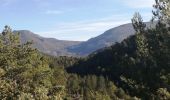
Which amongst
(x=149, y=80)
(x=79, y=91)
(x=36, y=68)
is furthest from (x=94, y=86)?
(x=149, y=80)

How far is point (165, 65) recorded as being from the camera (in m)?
26.3

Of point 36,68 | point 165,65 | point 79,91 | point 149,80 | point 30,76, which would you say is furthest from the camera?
point 79,91

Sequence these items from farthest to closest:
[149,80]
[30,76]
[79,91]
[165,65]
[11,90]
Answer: [79,91]
[30,76]
[149,80]
[165,65]
[11,90]

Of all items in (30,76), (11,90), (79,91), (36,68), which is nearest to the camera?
(11,90)

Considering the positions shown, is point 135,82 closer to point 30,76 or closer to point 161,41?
point 161,41

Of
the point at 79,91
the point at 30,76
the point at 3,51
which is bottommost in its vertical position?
the point at 79,91

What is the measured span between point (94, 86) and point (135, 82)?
6233 inches

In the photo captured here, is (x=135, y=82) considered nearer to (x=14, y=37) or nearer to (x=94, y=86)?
(x=14, y=37)

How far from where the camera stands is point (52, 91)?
26.9m

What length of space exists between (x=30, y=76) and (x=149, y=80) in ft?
101

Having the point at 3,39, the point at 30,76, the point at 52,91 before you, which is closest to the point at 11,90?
the point at 52,91

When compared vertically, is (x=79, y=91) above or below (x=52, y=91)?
below

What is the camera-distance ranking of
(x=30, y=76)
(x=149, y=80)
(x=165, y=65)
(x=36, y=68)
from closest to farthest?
(x=165, y=65) < (x=149, y=80) < (x=30, y=76) < (x=36, y=68)

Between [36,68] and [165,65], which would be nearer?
[165,65]
